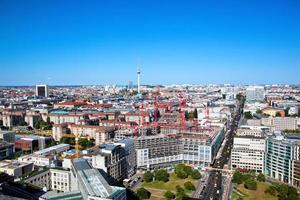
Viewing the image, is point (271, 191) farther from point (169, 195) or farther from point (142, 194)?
point (142, 194)

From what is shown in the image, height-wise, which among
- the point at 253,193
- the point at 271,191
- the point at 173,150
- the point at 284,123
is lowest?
the point at 253,193

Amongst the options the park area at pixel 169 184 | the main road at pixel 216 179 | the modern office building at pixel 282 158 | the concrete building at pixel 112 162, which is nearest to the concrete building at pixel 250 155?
the modern office building at pixel 282 158

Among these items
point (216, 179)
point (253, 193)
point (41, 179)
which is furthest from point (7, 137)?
point (253, 193)

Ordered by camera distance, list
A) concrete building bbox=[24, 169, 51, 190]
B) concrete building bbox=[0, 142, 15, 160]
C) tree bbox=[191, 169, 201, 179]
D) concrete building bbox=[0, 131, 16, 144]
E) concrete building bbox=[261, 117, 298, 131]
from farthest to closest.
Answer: concrete building bbox=[261, 117, 298, 131] → concrete building bbox=[0, 131, 16, 144] → concrete building bbox=[0, 142, 15, 160] → tree bbox=[191, 169, 201, 179] → concrete building bbox=[24, 169, 51, 190]

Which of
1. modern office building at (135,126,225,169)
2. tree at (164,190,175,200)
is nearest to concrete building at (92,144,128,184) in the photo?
modern office building at (135,126,225,169)

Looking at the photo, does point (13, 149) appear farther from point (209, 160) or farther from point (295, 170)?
point (295, 170)

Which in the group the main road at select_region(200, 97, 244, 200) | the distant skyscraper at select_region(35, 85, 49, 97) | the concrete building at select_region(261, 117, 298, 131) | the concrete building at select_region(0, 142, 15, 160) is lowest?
the main road at select_region(200, 97, 244, 200)

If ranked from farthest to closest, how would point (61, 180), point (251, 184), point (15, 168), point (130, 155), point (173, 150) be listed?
point (173, 150) < point (130, 155) < point (15, 168) < point (251, 184) < point (61, 180)

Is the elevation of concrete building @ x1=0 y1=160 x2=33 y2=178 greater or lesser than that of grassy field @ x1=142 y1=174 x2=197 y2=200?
greater

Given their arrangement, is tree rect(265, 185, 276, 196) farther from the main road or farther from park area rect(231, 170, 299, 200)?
the main road
